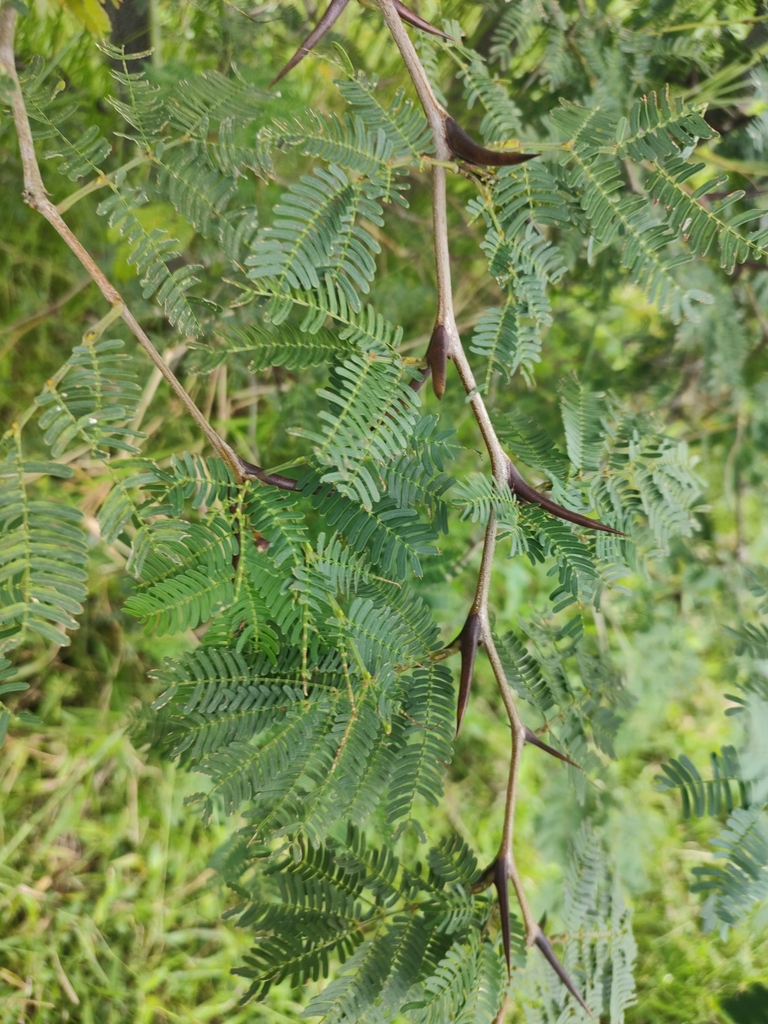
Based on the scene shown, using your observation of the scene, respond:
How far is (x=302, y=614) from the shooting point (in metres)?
0.54

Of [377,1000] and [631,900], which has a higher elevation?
[377,1000]

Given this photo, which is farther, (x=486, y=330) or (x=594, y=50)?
(x=594, y=50)

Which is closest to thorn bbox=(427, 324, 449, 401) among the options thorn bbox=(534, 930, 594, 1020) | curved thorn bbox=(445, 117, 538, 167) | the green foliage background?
curved thorn bbox=(445, 117, 538, 167)

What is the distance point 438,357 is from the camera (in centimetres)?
53

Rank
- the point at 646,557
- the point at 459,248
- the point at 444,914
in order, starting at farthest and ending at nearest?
the point at 459,248 → the point at 646,557 → the point at 444,914

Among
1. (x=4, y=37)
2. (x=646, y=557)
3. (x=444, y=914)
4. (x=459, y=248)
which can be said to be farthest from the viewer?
(x=459, y=248)

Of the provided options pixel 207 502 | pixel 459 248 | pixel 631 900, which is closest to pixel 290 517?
pixel 207 502

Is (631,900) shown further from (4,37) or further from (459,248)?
(4,37)

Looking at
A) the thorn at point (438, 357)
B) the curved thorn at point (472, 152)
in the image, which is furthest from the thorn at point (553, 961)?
the curved thorn at point (472, 152)

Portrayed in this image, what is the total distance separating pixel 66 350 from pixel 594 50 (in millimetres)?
1020

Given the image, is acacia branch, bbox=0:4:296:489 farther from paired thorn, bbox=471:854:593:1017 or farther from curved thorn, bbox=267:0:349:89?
paired thorn, bbox=471:854:593:1017

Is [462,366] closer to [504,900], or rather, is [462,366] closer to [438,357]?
[438,357]

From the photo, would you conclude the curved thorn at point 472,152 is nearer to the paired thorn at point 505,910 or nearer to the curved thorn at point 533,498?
the curved thorn at point 533,498

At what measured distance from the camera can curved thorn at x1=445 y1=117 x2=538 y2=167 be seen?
18.0 inches
